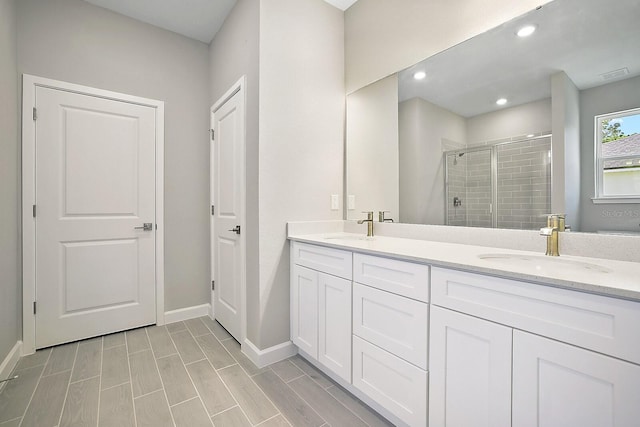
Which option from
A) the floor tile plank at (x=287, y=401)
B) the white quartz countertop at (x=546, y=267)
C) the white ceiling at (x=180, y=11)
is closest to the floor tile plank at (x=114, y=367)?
the floor tile plank at (x=287, y=401)

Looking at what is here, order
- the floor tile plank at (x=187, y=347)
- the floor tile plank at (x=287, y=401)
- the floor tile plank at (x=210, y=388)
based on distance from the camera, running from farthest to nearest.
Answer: the floor tile plank at (x=187, y=347), the floor tile plank at (x=210, y=388), the floor tile plank at (x=287, y=401)

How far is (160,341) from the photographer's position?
229cm

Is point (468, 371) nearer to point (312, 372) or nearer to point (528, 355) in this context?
point (528, 355)

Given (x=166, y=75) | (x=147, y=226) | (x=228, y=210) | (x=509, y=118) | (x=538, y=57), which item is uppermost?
(x=166, y=75)

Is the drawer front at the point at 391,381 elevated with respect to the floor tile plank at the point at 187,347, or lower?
elevated

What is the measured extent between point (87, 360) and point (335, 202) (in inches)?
83.3

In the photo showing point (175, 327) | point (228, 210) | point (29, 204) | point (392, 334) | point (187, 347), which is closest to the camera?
point (392, 334)

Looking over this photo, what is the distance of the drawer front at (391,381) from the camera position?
118 cm

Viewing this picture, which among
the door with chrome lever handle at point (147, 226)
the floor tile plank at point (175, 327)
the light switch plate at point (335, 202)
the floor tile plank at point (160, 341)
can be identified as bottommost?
the floor tile plank at point (160, 341)

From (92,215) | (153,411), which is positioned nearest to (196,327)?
(153,411)

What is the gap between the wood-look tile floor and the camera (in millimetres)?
1440

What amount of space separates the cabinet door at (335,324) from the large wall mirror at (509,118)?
702 mm

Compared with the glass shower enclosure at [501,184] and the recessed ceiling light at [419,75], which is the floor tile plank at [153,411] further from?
the recessed ceiling light at [419,75]

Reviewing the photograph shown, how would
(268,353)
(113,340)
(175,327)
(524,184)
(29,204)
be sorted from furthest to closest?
(175,327), (113,340), (29,204), (268,353), (524,184)
